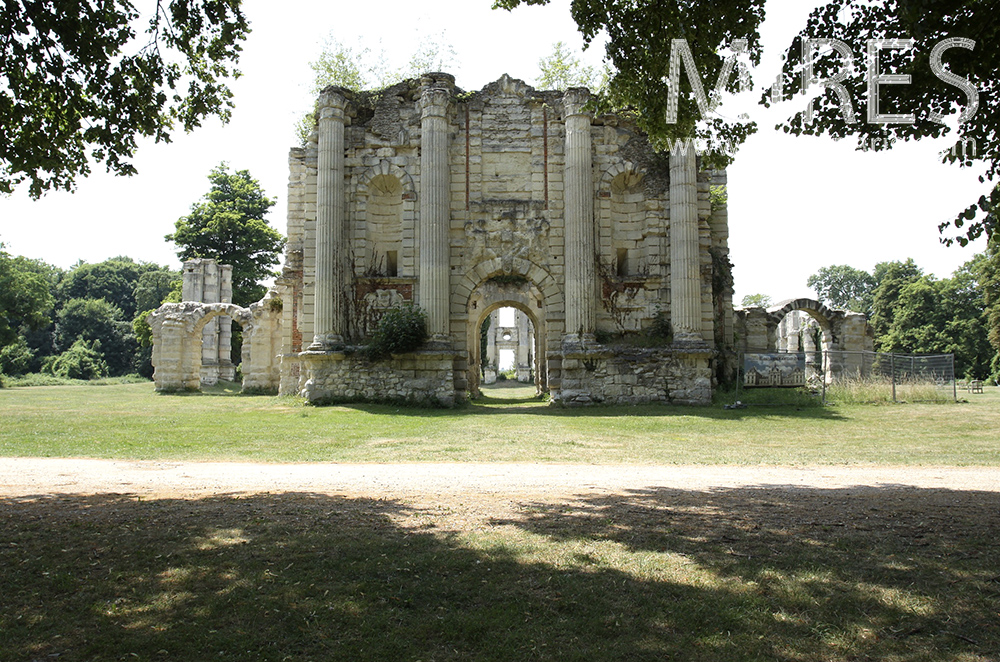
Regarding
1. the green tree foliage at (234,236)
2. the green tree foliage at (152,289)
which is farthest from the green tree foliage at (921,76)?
the green tree foliage at (152,289)

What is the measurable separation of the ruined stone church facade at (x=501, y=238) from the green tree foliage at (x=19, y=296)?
32698 mm

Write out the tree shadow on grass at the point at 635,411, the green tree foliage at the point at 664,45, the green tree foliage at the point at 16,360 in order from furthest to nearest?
the green tree foliage at the point at 16,360, the tree shadow on grass at the point at 635,411, the green tree foliage at the point at 664,45

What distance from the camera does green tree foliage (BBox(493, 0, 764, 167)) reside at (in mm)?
8531

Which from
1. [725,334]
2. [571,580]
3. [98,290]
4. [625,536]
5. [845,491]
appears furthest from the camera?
[98,290]

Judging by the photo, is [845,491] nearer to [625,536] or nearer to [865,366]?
[625,536]

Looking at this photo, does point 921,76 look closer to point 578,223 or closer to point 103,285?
point 578,223

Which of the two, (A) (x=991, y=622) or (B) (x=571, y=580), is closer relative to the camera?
(A) (x=991, y=622)

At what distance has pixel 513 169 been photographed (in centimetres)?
2205

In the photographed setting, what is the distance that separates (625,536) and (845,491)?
3.42m

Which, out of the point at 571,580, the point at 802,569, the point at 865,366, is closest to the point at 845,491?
the point at 802,569

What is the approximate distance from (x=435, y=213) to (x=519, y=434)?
919 centimetres

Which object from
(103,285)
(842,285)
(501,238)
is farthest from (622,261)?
(842,285)

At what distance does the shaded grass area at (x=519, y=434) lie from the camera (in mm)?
11148

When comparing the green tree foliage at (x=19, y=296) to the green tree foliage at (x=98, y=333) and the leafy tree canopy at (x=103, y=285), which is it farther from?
the leafy tree canopy at (x=103, y=285)
